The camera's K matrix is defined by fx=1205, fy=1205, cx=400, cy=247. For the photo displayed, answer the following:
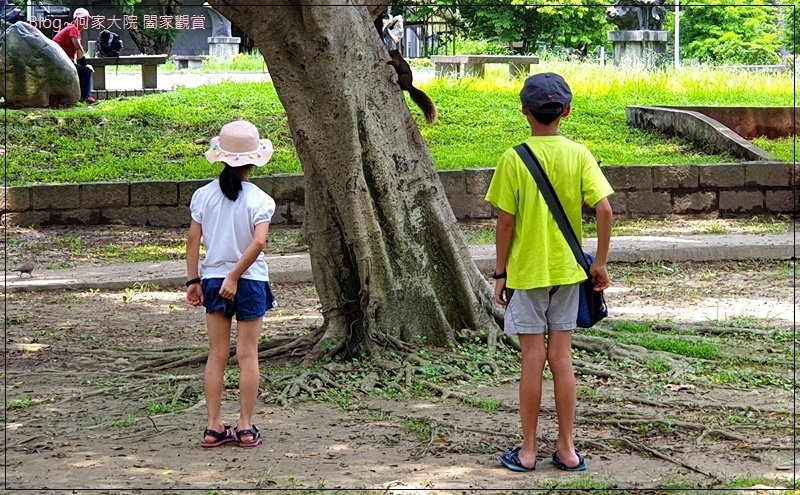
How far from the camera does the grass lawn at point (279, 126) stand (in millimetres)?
14562

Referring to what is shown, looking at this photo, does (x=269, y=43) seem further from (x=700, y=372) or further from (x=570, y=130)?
(x=570, y=130)

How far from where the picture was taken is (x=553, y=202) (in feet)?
16.0

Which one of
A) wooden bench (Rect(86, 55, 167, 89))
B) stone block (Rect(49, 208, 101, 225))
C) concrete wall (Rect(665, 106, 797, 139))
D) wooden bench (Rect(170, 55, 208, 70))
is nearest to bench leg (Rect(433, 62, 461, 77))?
wooden bench (Rect(86, 55, 167, 89))

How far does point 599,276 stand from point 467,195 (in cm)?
861

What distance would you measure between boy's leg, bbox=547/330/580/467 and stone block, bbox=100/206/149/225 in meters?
9.04

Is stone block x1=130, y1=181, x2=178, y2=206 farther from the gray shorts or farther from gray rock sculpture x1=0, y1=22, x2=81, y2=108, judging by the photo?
the gray shorts

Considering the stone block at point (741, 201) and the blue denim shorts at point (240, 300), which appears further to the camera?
the stone block at point (741, 201)

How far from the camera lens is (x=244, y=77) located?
2591 cm

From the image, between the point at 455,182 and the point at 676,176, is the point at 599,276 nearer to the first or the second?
the point at 455,182

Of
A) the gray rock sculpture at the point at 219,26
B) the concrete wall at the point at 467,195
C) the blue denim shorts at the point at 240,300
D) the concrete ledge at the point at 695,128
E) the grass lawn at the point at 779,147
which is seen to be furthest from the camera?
the gray rock sculpture at the point at 219,26

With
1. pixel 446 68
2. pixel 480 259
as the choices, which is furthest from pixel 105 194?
pixel 446 68

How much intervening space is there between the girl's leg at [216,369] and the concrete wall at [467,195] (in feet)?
25.4

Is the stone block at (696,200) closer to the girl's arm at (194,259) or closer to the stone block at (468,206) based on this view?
the stone block at (468,206)

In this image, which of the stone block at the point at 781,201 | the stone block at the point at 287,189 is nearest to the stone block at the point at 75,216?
the stone block at the point at 287,189
